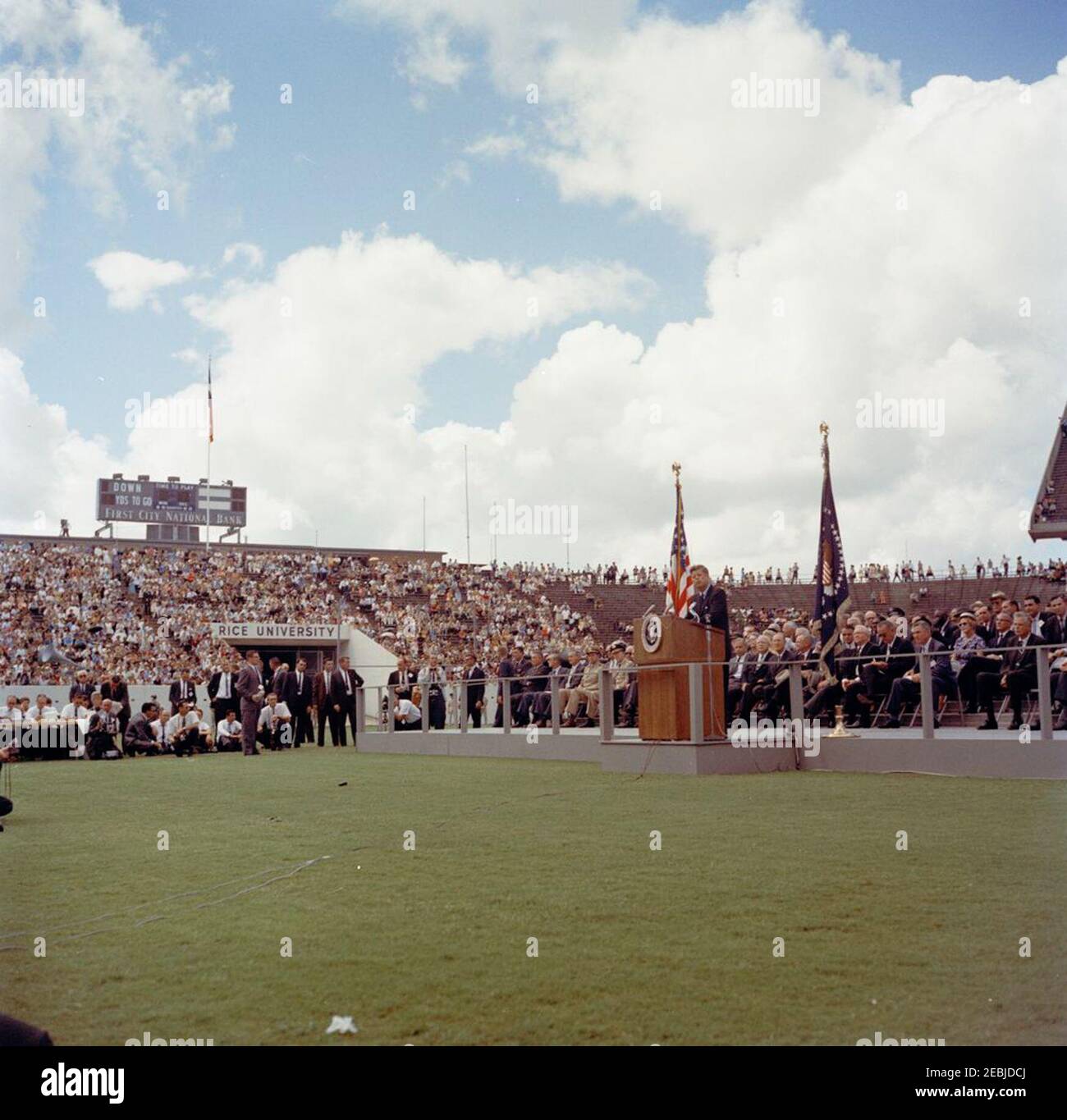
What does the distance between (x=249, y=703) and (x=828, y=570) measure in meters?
11.2

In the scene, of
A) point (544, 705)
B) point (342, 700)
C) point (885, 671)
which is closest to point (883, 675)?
point (885, 671)

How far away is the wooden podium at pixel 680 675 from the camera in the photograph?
48.1ft

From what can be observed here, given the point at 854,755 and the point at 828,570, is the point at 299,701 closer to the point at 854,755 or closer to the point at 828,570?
the point at 828,570

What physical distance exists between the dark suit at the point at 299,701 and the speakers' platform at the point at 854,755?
9585 millimetres

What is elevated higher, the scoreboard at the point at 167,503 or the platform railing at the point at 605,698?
the scoreboard at the point at 167,503

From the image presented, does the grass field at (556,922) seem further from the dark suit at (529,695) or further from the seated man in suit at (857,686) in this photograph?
the dark suit at (529,695)

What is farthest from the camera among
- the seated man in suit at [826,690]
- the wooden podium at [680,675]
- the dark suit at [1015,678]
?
the seated man in suit at [826,690]

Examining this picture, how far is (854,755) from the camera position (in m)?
14.2

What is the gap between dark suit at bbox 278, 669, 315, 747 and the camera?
26.8 m

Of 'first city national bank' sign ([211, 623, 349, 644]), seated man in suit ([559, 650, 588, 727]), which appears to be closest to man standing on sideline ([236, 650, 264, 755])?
seated man in suit ([559, 650, 588, 727])


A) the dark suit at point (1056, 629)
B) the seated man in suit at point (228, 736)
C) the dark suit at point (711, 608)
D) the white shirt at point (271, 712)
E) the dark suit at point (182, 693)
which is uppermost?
the dark suit at point (711, 608)

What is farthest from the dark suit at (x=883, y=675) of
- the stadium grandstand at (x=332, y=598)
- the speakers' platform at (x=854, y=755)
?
the stadium grandstand at (x=332, y=598)

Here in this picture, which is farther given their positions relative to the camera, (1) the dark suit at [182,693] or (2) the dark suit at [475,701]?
(1) the dark suit at [182,693]
